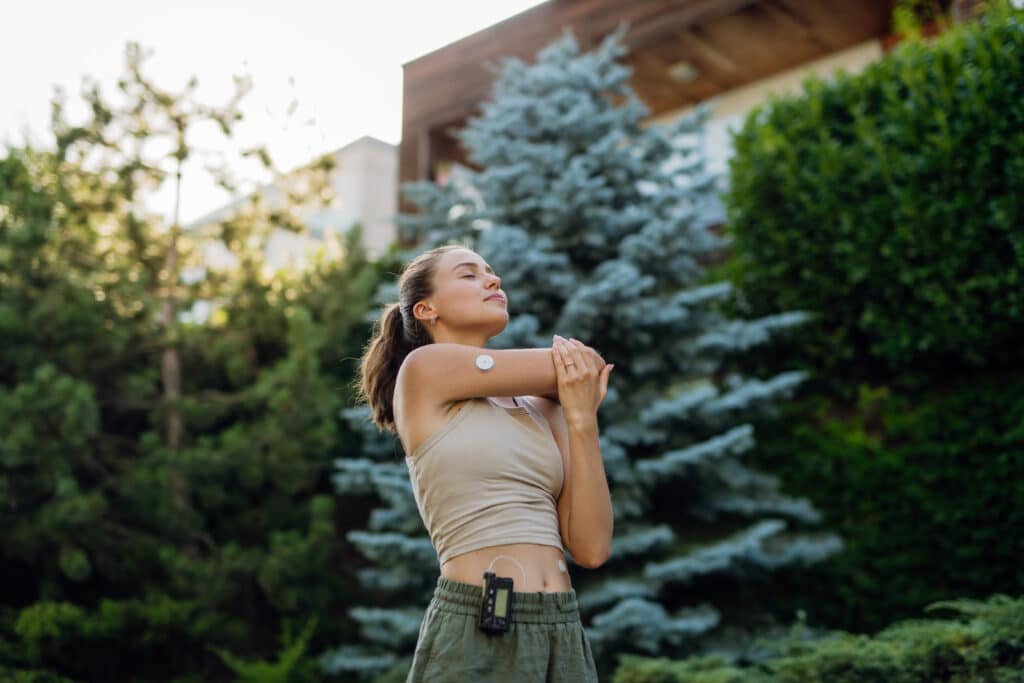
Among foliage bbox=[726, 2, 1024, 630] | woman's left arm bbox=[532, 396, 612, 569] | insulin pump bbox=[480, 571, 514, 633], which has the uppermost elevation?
foliage bbox=[726, 2, 1024, 630]

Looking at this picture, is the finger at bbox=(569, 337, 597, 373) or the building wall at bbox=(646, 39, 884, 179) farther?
the building wall at bbox=(646, 39, 884, 179)

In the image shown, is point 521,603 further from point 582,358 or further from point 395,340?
point 395,340

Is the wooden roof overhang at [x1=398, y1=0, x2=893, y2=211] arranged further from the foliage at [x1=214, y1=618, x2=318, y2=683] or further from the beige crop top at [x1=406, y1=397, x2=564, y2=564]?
the beige crop top at [x1=406, y1=397, x2=564, y2=564]

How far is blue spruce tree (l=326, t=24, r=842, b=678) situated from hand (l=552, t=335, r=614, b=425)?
387 cm

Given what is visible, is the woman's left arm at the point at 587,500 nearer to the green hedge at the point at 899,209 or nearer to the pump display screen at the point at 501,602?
the pump display screen at the point at 501,602

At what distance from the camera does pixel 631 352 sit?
7051mm

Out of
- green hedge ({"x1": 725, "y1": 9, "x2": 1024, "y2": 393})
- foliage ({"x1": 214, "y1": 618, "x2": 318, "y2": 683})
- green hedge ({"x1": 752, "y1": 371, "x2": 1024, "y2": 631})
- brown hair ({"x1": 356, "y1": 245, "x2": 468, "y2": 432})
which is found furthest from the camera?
foliage ({"x1": 214, "y1": 618, "x2": 318, "y2": 683})

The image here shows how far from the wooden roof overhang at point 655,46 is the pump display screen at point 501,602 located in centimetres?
811

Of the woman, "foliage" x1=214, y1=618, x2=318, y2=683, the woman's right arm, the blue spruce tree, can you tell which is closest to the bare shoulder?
the woman

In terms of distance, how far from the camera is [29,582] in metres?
7.59

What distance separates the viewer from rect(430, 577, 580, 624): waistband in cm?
220

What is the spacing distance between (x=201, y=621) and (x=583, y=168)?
13.8 feet

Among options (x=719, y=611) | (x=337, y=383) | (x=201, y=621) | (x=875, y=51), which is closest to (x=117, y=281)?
(x=337, y=383)

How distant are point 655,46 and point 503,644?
944cm
